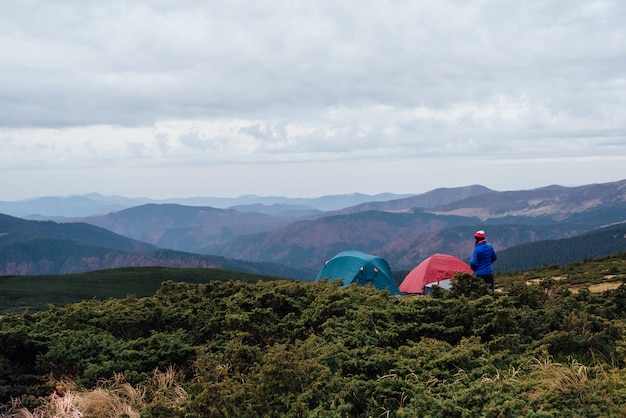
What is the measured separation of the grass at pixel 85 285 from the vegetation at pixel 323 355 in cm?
2483

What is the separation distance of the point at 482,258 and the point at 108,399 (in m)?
10.9

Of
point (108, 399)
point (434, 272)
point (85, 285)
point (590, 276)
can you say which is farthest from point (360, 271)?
point (85, 285)

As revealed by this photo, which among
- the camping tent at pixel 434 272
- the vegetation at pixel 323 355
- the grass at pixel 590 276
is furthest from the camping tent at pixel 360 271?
the vegetation at pixel 323 355

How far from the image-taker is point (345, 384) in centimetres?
700

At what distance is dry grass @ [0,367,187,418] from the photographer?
7406mm

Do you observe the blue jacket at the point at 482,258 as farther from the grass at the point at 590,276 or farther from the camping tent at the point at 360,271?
the camping tent at the point at 360,271

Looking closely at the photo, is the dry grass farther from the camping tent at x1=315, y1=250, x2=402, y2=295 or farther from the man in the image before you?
the camping tent at x1=315, y1=250, x2=402, y2=295

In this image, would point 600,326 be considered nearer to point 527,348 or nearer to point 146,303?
point 527,348

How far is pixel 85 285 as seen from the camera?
59.0 m

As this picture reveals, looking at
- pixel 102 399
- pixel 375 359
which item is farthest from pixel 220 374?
pixel 375 359

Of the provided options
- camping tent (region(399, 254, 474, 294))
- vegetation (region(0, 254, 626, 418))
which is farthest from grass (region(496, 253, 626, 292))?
vegetation (region(0, 254, 626, 418))

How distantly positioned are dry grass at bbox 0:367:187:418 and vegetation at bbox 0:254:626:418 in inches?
1.1

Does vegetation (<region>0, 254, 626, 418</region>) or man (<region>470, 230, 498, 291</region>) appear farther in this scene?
man (<region>470, 230, 498, 291</region>)

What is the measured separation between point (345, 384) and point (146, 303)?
6.21 metres
